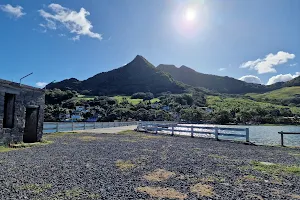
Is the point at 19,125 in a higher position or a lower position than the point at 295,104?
lower

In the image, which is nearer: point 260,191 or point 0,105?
point 260,191

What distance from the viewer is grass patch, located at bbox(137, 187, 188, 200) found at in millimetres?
4805

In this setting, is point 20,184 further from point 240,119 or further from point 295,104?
point 295,104

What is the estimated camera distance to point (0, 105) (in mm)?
11367

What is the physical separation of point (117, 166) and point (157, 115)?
8326 cm

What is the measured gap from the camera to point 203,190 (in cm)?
523

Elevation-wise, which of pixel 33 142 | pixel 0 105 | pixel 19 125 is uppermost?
pixel 0 105

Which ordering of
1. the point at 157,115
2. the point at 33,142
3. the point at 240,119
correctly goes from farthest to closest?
the point at 240,119
the point at 157,115
the point at 33,142

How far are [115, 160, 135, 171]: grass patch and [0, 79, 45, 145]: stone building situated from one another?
7282 mm

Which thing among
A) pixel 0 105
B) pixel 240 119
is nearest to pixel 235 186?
pixel 0 105

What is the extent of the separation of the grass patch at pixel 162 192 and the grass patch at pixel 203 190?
1.30ft

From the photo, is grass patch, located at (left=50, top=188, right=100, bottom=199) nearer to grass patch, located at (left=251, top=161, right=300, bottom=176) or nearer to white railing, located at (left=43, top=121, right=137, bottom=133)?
grass patch, located at (left=251, top=161, right=300, bottom=176)

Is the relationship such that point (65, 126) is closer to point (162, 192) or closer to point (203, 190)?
point (162, 192)

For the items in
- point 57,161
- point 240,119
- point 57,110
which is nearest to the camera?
point 57,161
